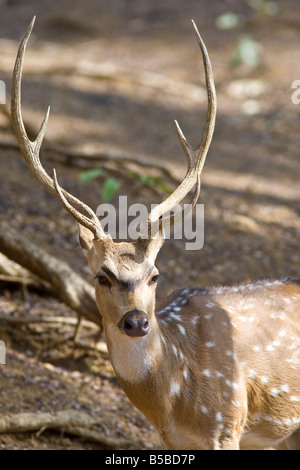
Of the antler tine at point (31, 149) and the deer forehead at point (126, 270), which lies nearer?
the deer forehead at point (126, 270)

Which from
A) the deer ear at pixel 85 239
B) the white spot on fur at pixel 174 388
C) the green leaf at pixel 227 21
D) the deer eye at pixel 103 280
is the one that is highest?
the green leaf at pixel 227 21

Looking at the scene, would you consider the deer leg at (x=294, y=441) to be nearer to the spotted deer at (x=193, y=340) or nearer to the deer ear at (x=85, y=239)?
the spotted deer at (x=193, y=340)

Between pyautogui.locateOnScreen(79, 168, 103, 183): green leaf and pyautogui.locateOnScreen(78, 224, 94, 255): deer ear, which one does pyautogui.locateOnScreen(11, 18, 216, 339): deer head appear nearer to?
pyautogui.locateOnScreen(78, 224, 94, 255): deer ear

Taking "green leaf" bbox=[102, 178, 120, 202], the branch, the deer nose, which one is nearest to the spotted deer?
the deer nose

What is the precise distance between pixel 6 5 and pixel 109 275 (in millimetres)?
15201

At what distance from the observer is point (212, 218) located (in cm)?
923

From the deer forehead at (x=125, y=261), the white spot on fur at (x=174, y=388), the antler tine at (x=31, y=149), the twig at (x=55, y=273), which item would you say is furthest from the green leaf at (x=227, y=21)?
the white spot on fur at (x=174, y=388)

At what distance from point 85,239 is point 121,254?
1.34ft

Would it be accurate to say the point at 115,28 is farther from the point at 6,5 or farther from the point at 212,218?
the point at 212,218

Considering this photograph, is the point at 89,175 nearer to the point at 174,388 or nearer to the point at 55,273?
the point at 55,273

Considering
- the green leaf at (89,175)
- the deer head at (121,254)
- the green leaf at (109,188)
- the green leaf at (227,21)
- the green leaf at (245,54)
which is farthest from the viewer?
the green leaf at (227,21)

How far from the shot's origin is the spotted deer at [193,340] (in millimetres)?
4648

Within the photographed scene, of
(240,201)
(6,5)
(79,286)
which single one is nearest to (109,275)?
(79,286)

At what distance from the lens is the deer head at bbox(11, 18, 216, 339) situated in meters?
4.48
